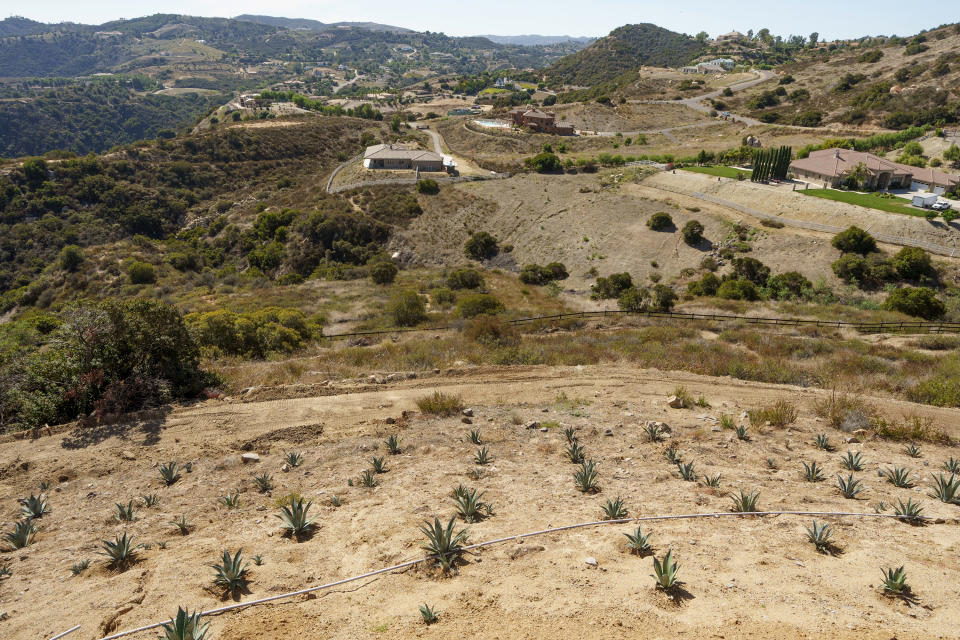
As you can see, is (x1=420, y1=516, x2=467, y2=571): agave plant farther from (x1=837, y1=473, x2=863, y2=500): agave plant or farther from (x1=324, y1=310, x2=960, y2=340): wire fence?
(x1=324, y1=310, x2=960, y2=340): wire fence

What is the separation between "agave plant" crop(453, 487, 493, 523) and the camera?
8.86 meters

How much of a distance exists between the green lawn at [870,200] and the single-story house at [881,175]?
2.28 meters

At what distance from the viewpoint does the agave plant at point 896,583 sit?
6.50 m

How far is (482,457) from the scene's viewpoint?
11430 mm

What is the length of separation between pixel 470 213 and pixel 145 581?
51.7 meters

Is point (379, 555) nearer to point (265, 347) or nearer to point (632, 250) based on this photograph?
point (265, 347)

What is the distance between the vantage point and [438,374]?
17688 millimetres

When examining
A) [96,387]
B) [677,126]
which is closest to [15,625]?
[96,387]

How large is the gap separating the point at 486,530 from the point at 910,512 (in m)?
7.90

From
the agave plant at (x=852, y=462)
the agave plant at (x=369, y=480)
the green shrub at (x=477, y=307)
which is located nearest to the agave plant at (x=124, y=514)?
the agave plant at (x=369, y=480)

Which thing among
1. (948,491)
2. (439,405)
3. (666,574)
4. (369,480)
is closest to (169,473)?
(369,480)

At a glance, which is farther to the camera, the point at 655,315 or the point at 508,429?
the point at 655,315

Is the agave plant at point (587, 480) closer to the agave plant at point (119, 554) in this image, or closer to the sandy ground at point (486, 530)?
the sandy ground at point (486, 530)

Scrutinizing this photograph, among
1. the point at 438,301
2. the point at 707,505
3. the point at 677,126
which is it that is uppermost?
the point at 677,126
